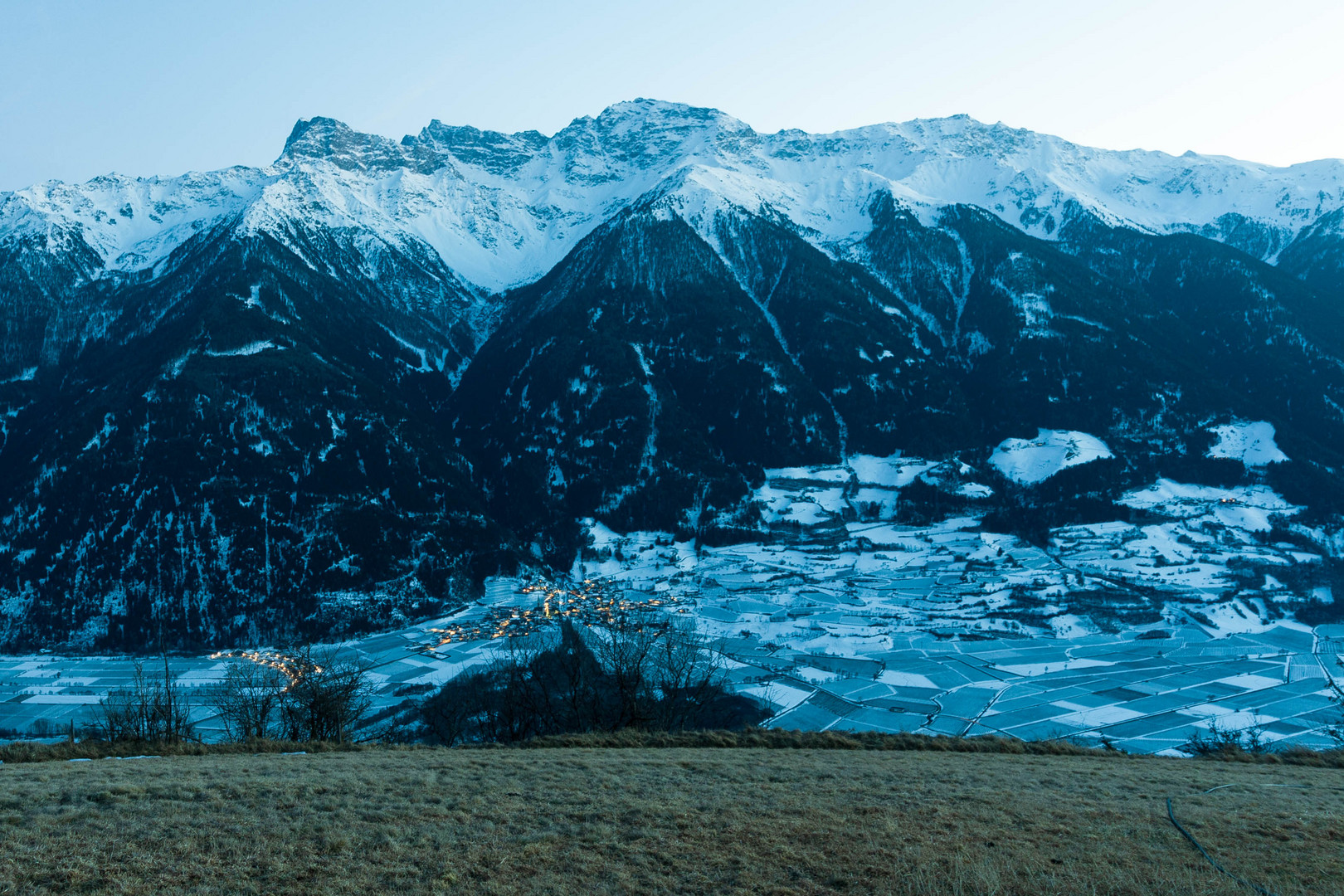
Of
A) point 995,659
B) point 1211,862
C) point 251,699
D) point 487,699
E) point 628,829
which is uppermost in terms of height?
point 628,829

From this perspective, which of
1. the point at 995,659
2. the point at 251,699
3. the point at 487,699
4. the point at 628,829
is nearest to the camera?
the point at 628,829

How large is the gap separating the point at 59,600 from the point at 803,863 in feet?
726

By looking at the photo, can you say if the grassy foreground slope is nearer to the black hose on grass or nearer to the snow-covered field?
the black hose on grass

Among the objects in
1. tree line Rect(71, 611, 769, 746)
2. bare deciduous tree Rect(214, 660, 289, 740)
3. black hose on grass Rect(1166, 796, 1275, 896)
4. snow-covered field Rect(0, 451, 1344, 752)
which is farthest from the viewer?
snow-covered field Rect(0, 451, 1344, 752)

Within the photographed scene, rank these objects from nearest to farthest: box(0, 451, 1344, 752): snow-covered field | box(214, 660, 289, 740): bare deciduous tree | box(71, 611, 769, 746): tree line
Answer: box(214, 660, 289, 740): bare deciduous tree
box(71, 611, 769, 746): tree line
box(0, 451, 1344, 752): snow-covered field

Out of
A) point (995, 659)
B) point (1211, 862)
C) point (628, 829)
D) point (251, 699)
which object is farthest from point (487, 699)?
point (995, 659)

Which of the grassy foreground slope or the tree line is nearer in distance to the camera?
the grassy foreground slope

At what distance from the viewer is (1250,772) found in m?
47.8

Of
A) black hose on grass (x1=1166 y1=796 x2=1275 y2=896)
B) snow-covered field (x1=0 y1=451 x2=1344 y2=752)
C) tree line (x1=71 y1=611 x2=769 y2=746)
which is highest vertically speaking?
black hose on grass (x1=1166 y1=796 x2=1275 y2=896)

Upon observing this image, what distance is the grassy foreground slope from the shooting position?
2397cm

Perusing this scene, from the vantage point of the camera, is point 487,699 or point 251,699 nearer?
point 251,699

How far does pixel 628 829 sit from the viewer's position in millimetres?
29188

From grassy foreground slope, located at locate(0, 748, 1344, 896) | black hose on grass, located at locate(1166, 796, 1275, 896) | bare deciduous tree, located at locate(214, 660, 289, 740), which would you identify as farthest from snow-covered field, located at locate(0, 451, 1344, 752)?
black hose on grass, located at locate(1166, 796, 1275, 896)

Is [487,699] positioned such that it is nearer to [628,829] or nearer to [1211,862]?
[628,829]
